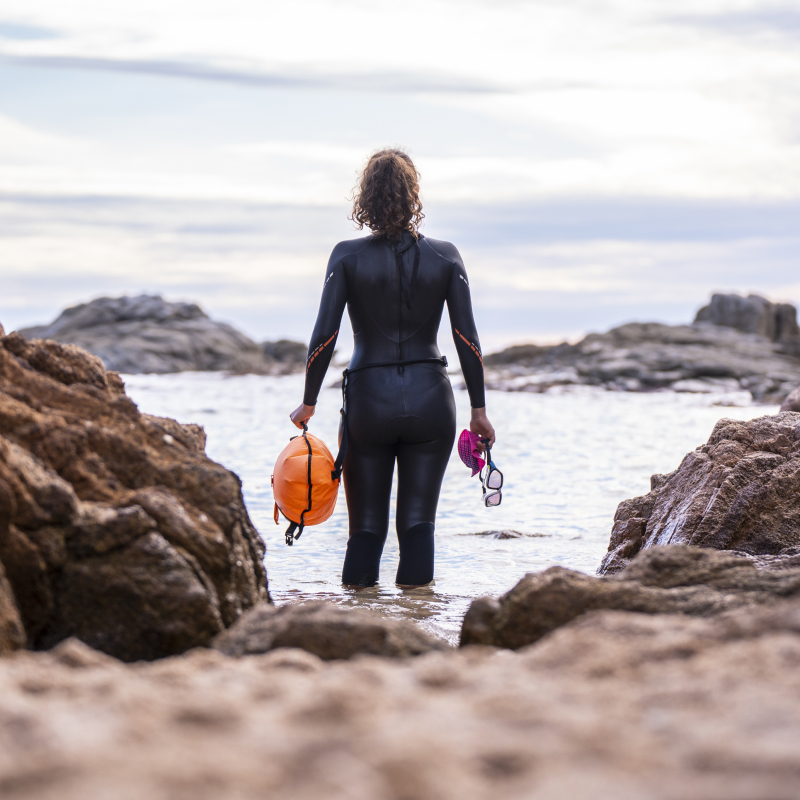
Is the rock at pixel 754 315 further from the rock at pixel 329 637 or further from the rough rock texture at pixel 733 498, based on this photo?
the rock at pixel 329 637

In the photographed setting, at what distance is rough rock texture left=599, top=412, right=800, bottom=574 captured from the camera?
496cm

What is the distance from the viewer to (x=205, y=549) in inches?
136

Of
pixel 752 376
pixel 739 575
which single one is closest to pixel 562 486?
pixel 739 575

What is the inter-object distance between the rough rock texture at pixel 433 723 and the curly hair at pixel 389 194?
3.20m

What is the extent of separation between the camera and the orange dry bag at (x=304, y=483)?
5.13m

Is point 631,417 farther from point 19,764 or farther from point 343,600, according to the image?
point 19,764

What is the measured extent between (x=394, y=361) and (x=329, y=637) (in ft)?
8.83

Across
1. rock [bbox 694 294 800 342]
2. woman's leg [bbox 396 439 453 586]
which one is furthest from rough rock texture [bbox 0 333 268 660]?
rock [bbox 694 294 800 342]

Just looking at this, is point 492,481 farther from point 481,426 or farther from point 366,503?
point 366,503

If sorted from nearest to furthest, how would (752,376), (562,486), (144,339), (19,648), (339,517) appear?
(19,648)
(339,517)
(562,486)
(752,376)
(144,339)

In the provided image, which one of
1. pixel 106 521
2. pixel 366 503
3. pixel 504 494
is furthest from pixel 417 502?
pixel 504 494

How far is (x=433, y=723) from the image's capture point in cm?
189

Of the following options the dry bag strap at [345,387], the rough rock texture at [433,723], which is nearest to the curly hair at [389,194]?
the dry bag strap at [345,387]

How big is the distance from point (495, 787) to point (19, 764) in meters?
0.86
